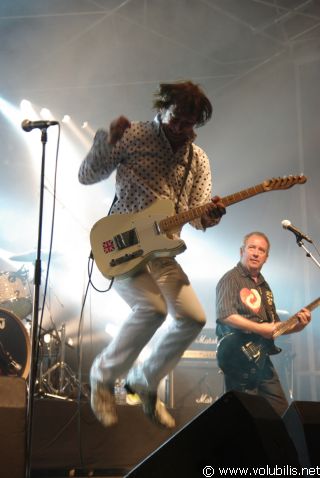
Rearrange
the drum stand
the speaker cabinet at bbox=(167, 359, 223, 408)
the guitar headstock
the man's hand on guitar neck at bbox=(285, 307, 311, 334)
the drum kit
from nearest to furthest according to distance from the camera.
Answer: the guitar headstock
the man's hand on guitar neck at bbox=(285, 307, 311, 334)
the drum kit
the drum stand
the speaker cabinet at bbox=(167, 359, 223, 408)

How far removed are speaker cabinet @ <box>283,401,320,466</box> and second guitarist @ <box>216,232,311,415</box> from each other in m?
1.57

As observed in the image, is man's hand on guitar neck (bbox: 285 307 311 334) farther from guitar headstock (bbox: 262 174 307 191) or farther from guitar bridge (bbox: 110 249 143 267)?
guitar bridge (bbox: 110 249 143 267)

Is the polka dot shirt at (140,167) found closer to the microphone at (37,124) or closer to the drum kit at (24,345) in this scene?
the microphone at (37,124)

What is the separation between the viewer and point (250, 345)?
3.83m

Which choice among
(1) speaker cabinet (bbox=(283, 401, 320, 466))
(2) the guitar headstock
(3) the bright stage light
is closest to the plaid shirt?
(2) the guitar headstock

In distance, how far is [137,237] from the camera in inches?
118

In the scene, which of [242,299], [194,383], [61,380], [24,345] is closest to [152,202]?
[242,299]

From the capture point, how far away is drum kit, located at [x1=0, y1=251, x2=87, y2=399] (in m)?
5.22

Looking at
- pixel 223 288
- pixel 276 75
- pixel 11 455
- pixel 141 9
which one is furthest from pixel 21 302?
pixel 276 75

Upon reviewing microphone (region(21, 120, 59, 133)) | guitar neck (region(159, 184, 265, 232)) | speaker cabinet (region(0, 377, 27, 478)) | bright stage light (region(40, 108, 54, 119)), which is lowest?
speaker cabinet (region(0, 377, 27, 478))

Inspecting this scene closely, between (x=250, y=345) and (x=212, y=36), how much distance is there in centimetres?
535

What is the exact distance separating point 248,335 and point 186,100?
1.78 meters

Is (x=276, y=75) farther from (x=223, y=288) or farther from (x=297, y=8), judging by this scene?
(x=223, y=288)

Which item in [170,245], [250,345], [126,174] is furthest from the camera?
A: [250,345]
